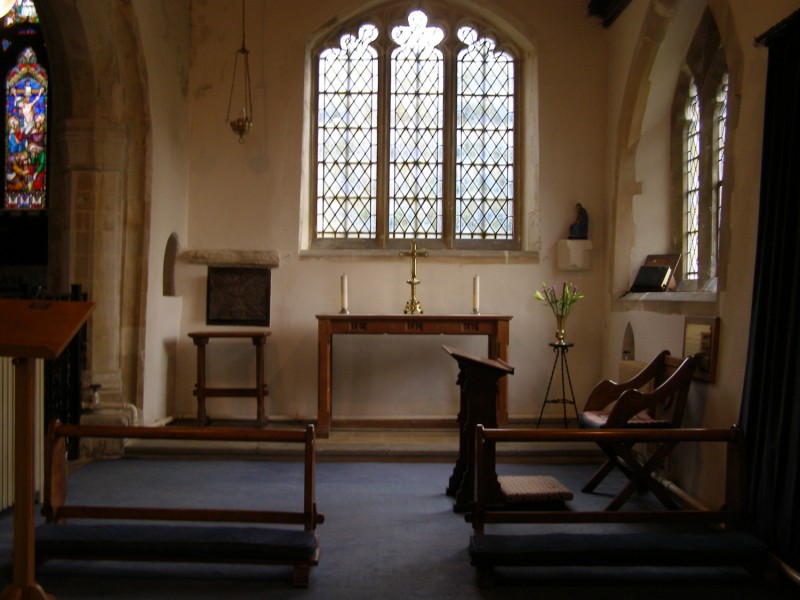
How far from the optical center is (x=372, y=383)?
7441 millimetres

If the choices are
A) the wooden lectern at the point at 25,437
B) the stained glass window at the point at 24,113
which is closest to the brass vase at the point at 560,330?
the wooden lectern at the point at 25,437

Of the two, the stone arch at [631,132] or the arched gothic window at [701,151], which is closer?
the arched gothic window at [701,151]

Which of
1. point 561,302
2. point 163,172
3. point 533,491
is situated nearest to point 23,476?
point 533,491

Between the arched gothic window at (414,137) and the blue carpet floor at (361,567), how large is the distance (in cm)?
316

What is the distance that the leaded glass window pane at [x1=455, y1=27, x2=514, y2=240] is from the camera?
784 centimetres

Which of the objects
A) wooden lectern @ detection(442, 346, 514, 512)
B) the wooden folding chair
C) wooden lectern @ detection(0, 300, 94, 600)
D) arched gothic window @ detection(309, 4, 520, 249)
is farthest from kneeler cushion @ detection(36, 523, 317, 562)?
arched gothic window @ detection(309, 4, 520, 249)

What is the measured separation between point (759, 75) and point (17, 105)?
7.19 m

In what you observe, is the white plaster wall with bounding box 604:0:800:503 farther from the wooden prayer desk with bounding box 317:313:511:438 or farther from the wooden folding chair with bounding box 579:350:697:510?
the wooden prayer desk with bounding box 317:313:511:438

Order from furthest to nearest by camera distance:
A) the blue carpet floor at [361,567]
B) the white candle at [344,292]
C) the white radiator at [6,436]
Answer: the white candle at [344,292], the white radiator at [6,436], the blue carpet floor at [361,567]

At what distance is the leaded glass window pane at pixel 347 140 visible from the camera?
7805 millimetres

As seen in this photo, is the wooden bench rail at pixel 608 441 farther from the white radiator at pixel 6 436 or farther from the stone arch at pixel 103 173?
the stone arch at pixel 103 173

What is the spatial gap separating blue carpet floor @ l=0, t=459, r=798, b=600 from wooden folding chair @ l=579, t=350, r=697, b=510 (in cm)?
39

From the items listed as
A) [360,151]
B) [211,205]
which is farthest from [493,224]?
[211,205]

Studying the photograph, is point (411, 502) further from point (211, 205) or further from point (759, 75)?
point (211, 205)
